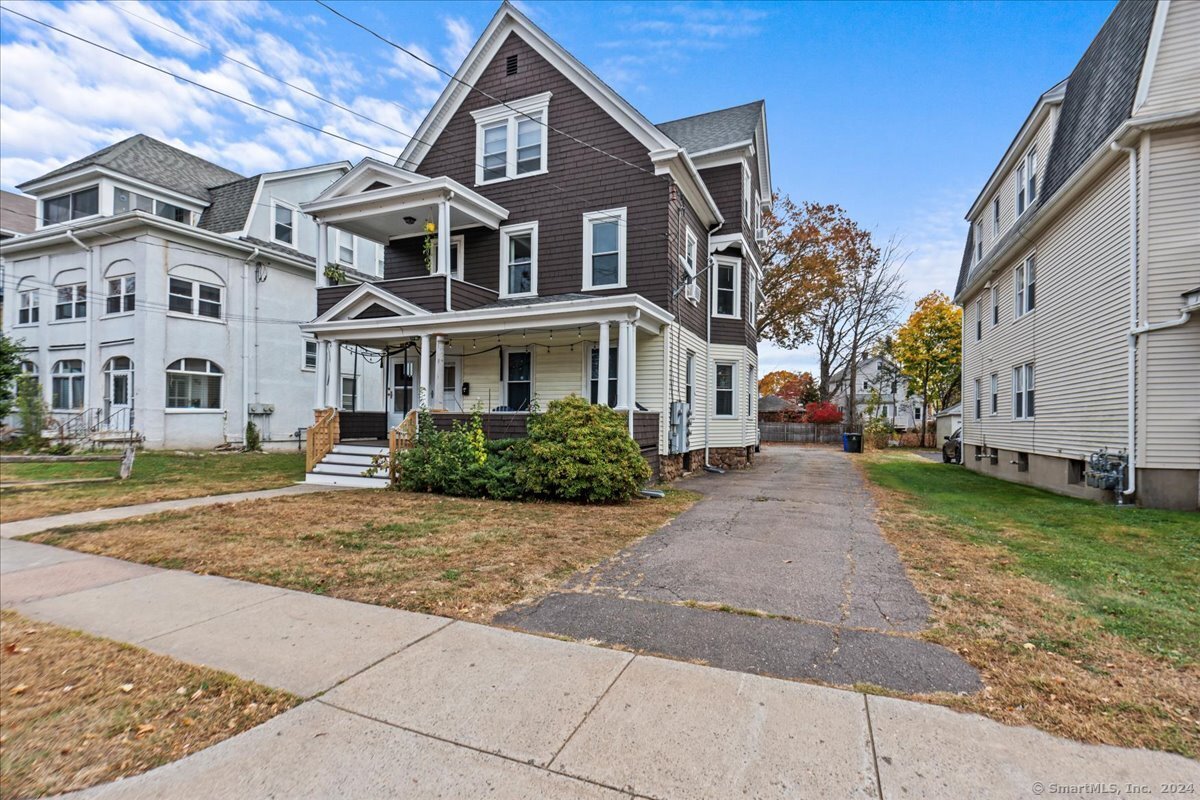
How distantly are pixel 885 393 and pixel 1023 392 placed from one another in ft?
139

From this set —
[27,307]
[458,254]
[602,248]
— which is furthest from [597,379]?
[27,307]

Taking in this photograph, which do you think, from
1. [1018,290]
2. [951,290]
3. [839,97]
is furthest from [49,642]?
[951,290]

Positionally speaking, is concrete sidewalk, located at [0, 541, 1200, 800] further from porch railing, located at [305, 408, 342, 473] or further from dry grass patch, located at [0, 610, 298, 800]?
porch railing, located at [305, 408, 342, 473]

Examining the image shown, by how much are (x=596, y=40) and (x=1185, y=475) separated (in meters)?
14.1

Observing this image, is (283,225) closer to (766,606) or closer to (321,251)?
(321,251)

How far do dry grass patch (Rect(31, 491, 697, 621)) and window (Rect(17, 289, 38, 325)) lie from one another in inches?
732

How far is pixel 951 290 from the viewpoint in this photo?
106 ft

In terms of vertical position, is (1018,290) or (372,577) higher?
(1018,290)

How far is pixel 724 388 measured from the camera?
16172mm

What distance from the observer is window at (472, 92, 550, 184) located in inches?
541

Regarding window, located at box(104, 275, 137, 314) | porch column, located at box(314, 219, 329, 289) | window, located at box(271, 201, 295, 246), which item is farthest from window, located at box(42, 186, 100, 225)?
porch column, located at box(314, 219, 329, 289)

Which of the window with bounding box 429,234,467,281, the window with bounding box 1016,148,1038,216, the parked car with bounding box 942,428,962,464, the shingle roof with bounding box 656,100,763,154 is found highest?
the shingle roof with bounding box 656,100,763,154

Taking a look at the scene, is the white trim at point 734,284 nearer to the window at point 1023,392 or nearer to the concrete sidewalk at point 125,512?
the window at point 1023,392

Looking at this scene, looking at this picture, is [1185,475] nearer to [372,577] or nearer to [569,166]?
[372,577]
